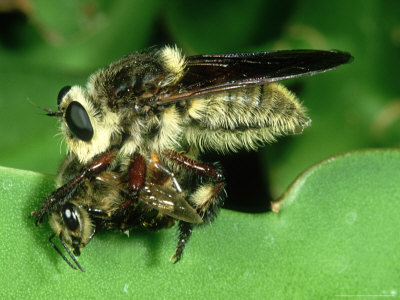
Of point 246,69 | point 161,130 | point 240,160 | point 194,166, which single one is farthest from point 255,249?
point 240,160

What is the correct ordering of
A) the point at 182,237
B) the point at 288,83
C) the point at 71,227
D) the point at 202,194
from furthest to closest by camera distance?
the point at 288,83 < the point at 202,194 < the point at 182,237 < the point at 71,227

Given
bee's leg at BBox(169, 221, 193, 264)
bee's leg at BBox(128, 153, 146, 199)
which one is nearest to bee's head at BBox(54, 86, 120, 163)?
bee's leg at BBox(128, 153, 146, 199)

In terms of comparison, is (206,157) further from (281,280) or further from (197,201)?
(281,280)

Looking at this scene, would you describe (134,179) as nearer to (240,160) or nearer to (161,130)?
(161,130)

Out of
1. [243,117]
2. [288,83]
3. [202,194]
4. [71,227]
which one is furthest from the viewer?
[288,83]

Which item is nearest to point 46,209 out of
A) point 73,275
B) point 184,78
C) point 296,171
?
point 73,275

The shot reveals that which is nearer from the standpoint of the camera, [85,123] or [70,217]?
[70,217]

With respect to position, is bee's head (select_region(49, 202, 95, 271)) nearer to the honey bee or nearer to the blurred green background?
the honey bee

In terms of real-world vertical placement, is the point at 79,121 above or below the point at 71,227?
above
